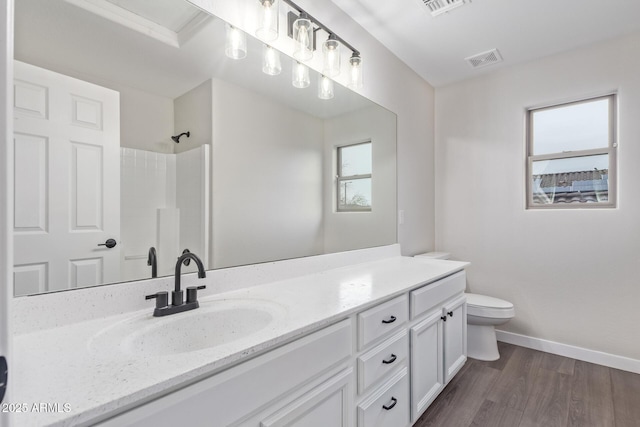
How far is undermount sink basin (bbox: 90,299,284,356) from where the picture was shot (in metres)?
0.84

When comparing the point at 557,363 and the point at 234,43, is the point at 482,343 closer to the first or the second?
the point at 557,363

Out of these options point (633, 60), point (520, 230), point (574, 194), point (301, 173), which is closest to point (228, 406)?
point (301, 173)

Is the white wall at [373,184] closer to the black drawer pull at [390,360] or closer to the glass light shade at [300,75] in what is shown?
the glass light shade at [300,75]

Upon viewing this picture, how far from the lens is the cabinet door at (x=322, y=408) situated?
33.2 inches

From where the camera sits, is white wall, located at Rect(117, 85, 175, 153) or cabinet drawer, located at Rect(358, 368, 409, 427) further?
cabinet drawer, located at Rect(358, 368, 409, 427)

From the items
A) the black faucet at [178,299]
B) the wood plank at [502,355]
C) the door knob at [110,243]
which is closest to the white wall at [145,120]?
the door knob at [110,243]

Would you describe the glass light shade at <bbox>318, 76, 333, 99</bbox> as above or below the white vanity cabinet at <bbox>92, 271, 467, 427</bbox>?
above

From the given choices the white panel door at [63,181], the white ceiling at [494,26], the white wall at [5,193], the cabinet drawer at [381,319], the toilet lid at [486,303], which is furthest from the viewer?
the toilet lid at [486,303]

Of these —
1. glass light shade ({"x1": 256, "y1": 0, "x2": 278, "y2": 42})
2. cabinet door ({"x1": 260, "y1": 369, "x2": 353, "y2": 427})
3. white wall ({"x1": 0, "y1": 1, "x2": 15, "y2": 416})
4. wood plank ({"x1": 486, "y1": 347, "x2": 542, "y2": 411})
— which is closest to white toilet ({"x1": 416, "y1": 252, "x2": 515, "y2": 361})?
wood plank ({"x1": 486, "y1": 347, "x2": 542, "y2": 411})

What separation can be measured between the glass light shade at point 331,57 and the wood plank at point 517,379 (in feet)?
7.38

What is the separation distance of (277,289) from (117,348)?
0.67 m

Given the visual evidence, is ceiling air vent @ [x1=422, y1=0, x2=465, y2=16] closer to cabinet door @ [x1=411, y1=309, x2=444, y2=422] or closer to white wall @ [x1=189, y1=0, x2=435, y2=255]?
white wall @ [x1=189, y1=0, x2=435, y2=255]

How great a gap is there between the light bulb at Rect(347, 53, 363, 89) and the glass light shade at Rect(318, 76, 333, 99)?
0.56ft

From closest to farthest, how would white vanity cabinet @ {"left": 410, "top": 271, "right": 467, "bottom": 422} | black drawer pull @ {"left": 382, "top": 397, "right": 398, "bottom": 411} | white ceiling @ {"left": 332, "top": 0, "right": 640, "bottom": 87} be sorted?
black drawer pull @ {"left": 382, "top": 397, "right": 398, "bottom": 411} < white vanity cabinet @ {"left": 410, "top": 271, "right": 467, "bottom": 422} < white ceiling @ {"left": 332, "top": 0, "right": 640, "bottom": 87}
